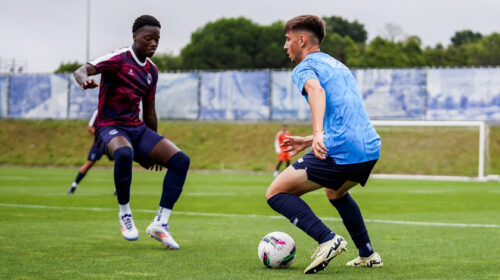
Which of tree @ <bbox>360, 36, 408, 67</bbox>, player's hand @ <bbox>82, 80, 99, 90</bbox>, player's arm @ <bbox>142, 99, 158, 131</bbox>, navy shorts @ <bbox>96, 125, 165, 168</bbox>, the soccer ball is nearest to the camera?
the soccer ball

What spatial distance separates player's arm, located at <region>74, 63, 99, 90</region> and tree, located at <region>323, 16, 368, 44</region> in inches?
3530

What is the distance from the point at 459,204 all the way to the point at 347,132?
972 cm

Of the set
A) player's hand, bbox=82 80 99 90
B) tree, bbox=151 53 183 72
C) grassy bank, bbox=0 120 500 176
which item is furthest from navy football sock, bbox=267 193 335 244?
tree, bbox=151 53 183 72

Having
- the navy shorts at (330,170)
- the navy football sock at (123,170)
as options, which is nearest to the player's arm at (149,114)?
Result: the navy football sock at (123,170)

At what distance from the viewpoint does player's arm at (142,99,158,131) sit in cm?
743

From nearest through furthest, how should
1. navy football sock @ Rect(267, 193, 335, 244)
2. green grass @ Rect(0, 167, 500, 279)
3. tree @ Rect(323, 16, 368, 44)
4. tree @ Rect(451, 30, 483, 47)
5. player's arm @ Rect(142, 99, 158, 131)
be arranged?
navy football sock @ Rect(267, 193, 335, 244) < green grass @ Rect(0, 167, 500, 279) < player's arm @ Rect(142, 99, 158, 131) < tree @ Rect(323, 16, 368, 44) < tree @ Rect(451, 30, 483, 47)

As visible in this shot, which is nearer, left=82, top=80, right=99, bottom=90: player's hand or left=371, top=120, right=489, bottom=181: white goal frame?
left=82, top=80, right=99, bottom=90: player's hand

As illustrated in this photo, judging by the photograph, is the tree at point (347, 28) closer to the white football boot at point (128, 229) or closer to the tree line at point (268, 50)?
the tree line at point (268, 50)

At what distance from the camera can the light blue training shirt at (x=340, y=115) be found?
5074mm

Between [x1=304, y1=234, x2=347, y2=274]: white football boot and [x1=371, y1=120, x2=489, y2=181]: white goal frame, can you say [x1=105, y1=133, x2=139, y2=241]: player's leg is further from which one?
[x1=371, y1=120, x2=489, y2=181]: white goal frame

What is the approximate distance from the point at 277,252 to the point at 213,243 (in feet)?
5.85

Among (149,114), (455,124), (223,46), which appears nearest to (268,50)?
(223,46)

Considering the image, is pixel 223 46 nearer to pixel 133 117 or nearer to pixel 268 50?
pixel 268 50

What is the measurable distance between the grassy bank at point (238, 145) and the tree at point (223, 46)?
3921 centimetres
